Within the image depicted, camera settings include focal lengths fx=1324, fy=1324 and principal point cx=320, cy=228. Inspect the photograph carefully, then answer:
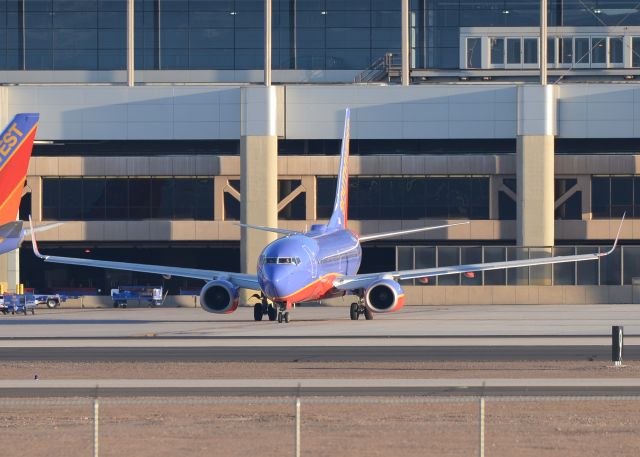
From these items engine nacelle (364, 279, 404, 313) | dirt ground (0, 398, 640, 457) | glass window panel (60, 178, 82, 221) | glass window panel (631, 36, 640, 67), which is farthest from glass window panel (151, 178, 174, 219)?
dirt ground (0, 398, 640, 457)

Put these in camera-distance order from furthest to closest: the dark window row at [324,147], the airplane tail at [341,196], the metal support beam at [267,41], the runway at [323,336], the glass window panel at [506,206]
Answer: the dark window row at [324,147], the glass window panel at [506,206], the metal support beam at [267,41], the airplane tail at [341,196], the runway at [323,336]

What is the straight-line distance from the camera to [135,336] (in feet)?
175

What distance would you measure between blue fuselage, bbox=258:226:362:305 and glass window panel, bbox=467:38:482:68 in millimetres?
38451

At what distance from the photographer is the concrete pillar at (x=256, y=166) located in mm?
87375

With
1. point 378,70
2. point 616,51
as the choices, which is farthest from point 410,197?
point 616,51

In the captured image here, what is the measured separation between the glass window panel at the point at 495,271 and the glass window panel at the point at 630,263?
25.9ft

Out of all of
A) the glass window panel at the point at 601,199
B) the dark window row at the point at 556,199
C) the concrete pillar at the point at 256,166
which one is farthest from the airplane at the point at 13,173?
the glass window panel at the point at 601,199

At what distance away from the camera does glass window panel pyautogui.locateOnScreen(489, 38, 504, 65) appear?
9894 cm

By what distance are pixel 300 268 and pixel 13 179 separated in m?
14.1

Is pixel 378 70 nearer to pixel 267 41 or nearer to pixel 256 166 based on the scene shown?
pixel 267 41

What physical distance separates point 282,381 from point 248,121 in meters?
55.4

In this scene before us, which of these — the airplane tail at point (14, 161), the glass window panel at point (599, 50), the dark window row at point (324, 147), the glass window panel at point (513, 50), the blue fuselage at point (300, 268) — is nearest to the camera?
the blue fuselage at point (300, 268)

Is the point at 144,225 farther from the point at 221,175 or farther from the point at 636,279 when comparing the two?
the point at 636,279

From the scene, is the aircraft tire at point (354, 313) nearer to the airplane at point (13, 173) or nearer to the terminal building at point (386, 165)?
the airplane at point (13, 173)
